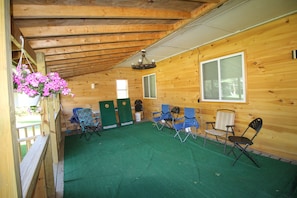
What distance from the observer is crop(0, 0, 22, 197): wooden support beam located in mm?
665

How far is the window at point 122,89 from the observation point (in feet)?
23.2

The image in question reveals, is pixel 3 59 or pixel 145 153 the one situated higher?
pixel 3 59

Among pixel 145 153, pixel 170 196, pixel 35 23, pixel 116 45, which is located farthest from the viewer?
pixel 145 153

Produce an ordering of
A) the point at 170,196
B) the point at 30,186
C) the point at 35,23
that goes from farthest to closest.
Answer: the point at 170,196, the point at 35,23, the point at 30,186

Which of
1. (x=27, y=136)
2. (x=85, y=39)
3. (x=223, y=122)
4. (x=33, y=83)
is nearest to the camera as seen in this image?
(x=33, y=83)

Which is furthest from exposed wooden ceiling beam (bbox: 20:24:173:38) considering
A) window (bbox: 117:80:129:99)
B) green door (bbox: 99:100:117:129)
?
window (bbox: 117:80:129:99)

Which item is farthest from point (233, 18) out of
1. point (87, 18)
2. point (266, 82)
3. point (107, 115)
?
point (107, 115)

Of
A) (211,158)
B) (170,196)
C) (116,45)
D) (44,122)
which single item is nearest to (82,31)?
(116,45)

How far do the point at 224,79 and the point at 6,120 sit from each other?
4.05 m

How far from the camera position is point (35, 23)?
5.54 ft

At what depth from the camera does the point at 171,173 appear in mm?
2529

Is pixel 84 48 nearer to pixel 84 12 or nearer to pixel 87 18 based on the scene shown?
pixel 87 18

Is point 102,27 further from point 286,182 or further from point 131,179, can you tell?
point 286,182

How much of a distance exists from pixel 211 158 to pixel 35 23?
11.8ft
